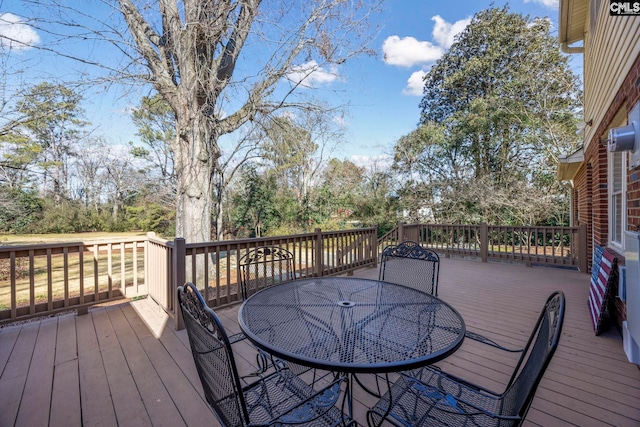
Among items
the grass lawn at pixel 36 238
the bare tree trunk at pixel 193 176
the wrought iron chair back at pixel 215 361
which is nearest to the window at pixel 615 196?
the wrought iron chair back at pixel 215 361

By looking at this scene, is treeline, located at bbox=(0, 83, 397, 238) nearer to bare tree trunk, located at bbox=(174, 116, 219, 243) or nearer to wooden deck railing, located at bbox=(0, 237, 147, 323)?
bare tree trunk, located at bbox=(174, 116, 219, 243)

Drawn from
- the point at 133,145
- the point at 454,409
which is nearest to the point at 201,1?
the point at 454,409

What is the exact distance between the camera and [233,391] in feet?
3.42

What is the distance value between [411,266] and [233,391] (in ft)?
7.24

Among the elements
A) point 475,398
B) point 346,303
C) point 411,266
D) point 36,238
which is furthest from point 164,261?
point 36,238

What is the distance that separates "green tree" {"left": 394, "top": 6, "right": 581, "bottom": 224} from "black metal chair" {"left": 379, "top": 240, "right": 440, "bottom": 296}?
8.38 meters

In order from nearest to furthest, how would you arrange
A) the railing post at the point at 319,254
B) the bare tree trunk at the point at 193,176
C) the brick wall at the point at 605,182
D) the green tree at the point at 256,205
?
1. the brick wall at the point at 605,182
2. the railing post at the point at 319,254
3. the bare tree trunk at the point at 193,176
4. the green tree at the point at 256,205

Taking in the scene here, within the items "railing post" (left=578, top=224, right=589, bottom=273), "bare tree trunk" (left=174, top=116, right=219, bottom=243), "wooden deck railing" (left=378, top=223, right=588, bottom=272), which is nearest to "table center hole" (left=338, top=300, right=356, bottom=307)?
"bare tree trunk" (left=174, top=116, right=219, bottom=243)

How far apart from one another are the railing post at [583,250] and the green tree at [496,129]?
4.37 m

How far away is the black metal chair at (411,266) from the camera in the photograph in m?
2.74

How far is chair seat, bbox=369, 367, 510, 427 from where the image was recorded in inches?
48.9

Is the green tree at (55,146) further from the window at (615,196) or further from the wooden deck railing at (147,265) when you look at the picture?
the window at (615,196)

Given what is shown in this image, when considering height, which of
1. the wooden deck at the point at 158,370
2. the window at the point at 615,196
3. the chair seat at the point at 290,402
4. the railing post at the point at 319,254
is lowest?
the wooden deck at the point at 158,370

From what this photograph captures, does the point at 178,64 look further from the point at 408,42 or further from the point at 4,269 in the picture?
the point at 408,42
